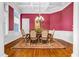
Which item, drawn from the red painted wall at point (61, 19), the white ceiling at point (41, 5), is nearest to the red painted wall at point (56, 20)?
the red painted wall at point (61, 19)

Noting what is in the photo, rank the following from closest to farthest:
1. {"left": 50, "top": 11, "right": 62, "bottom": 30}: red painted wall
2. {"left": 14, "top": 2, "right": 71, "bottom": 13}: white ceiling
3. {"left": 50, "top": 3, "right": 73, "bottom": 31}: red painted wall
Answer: {"left": 14, "top": 2, "right": 71, "bottom": 13}: white ceiling → {"left": 50, "top": 3, "right": 73, "bottom": 31}: red painted wall → {"left": 50, "top": 11, "right": 62, "bottom": 30}: red painted wall

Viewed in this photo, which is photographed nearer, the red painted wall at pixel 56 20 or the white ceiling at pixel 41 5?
the white ceiling at pixel 41 5

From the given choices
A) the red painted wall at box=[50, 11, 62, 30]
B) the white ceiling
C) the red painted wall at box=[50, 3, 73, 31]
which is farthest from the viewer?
the red painted wall at box=[50, 11, 62, 30]

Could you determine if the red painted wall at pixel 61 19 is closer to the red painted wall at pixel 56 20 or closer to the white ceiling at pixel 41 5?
the red painted wall at pixel 56 20

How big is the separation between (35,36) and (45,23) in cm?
573

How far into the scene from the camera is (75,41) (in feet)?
13.1

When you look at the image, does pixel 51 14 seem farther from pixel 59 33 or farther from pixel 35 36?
pixel 35 36

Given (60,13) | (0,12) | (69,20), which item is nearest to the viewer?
(0,12)

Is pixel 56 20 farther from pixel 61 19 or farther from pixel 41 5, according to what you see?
pixel 41 5

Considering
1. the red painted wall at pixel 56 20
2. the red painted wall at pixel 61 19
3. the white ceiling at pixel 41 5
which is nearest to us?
the white ceiling at pixel 41 5

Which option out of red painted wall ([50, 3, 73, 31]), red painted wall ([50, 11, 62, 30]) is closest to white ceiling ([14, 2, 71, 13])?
red painted wall ([50, 3, 73, 31])

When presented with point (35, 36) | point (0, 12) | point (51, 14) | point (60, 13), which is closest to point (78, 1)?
point (0, 12)

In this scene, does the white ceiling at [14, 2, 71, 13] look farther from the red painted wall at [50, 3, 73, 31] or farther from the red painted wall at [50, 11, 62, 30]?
the red painted wall at [50, 11, 62, 30]

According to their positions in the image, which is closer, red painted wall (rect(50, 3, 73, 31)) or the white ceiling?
the white ceiling
